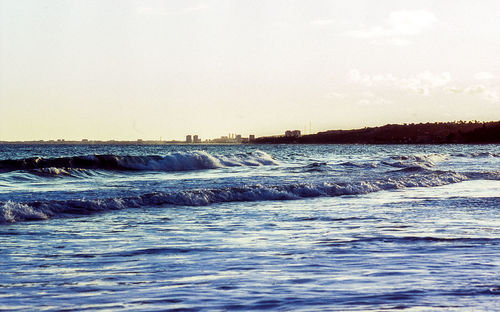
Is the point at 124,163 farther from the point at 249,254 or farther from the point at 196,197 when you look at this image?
the point at 249,254

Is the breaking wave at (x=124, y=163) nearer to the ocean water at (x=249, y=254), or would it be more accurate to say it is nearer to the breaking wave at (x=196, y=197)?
the breaking wave at (x=196, y=197)

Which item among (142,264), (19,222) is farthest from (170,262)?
(19,222)

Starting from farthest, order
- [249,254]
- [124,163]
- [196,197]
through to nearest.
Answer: [124,163], [196,197], [249,254]

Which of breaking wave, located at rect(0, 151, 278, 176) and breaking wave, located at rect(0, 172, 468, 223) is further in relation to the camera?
breaking wave, located at rect(0, 151, 278, 176)

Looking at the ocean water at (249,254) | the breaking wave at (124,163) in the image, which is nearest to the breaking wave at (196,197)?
the ocean water at (249,254)

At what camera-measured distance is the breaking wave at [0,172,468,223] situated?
1331cm

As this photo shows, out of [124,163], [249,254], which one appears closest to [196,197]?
[249,254]

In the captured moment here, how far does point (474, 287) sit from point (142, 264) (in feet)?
12.5

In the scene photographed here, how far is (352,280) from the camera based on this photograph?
6.72 meters

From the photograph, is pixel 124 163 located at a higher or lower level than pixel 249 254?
higher

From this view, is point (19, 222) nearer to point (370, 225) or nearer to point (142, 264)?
point (142, 264)

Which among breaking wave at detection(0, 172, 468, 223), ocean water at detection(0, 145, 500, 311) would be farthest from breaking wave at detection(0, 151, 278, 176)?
ocean water at detection(0, 145, 500, 311)

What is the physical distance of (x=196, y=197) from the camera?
17109mm

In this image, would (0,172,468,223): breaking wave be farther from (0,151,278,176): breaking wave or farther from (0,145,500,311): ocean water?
(0,151,278,176): breaking wave
